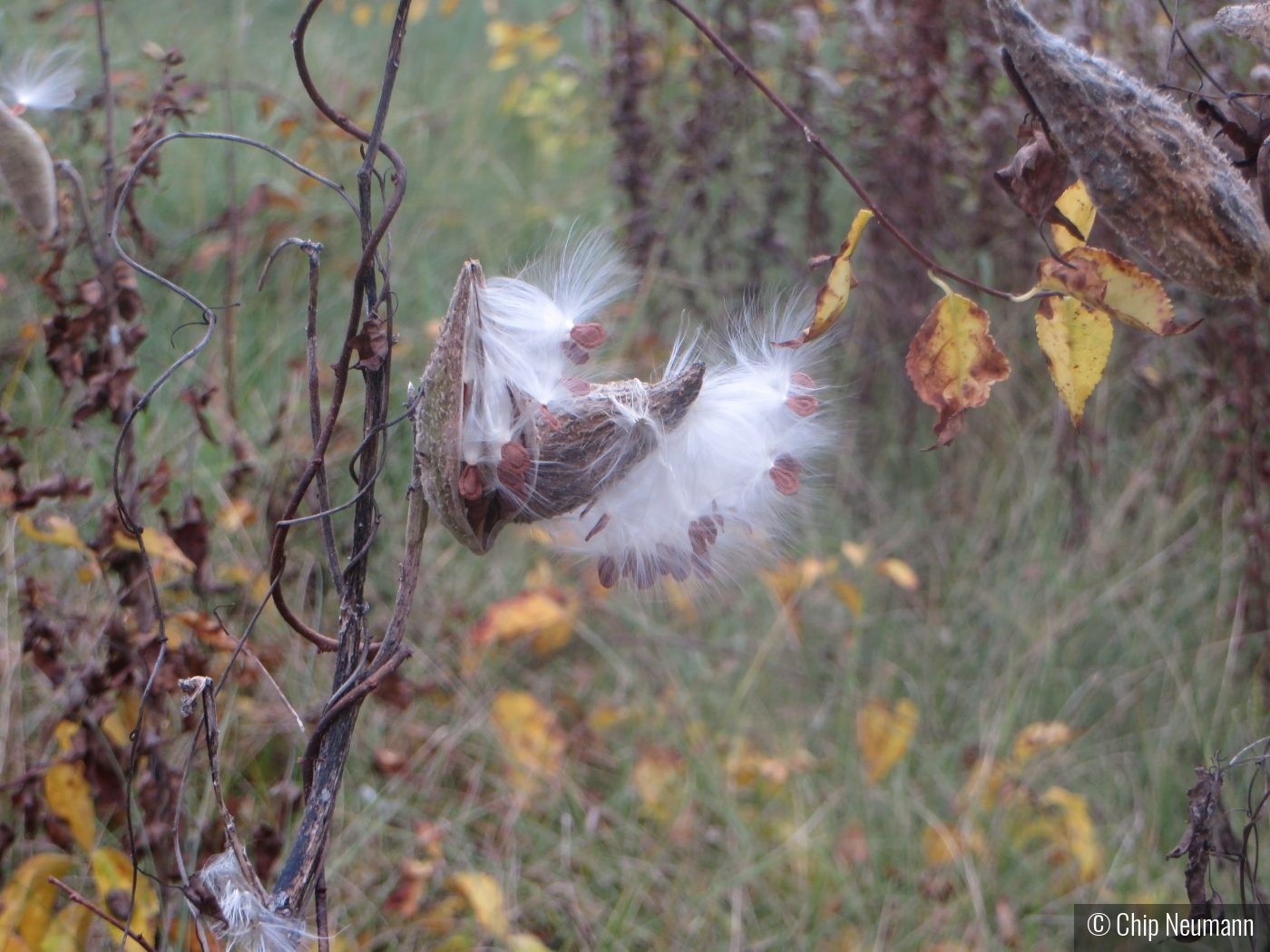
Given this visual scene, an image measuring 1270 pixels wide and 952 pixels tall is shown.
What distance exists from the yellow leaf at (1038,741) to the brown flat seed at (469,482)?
2.15 m

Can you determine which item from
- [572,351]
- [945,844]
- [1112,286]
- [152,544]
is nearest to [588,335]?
[572,351]

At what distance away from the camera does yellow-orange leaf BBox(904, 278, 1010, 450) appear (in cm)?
88

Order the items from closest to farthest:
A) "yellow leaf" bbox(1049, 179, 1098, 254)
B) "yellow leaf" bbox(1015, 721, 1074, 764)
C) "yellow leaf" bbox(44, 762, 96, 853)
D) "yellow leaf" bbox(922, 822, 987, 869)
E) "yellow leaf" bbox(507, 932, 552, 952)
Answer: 1. "yellow leaf" bbox(1049, 179, 1098, 254)
2. "yellow leaf" bbox(44, 762, 96, 853)
3. "yellow leaf" bbox(507, 932, 552, 952)
4. "yellow leaf" bbox(922, 822, 987, 869)
5. "yellow leaf" bbox(1015, 721, 1074, 764)

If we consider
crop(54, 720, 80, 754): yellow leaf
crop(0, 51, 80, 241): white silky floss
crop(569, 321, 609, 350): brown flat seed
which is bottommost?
crop(54, 720, 80, 754): yellow leaf

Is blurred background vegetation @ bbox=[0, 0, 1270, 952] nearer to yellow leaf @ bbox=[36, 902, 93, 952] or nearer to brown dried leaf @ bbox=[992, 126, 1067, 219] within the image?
yellow leaf @ bbox=[36, 902, 93, 952]

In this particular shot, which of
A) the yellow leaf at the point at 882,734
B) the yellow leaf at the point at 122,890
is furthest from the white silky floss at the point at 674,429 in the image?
the yellow leaf at the point at 882,734

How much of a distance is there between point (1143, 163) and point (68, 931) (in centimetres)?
173

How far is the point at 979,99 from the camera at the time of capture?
3430mm

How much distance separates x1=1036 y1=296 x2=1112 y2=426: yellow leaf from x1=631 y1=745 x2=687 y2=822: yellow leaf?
1.66m

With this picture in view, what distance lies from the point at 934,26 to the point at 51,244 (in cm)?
274

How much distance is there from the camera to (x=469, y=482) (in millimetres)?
817

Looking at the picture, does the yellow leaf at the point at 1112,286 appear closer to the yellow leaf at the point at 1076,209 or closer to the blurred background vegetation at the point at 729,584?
the yellow leaf at the point at 1076,209

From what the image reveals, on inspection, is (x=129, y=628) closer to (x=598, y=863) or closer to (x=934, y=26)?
(x=598, y=863)

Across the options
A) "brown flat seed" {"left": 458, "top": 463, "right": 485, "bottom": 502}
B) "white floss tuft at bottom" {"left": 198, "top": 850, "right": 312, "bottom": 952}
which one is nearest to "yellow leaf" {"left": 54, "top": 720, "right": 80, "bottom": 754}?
"white floss tuft at bottom" {"left": 198, "top": 850, "right": 312, "bottom": 952}
